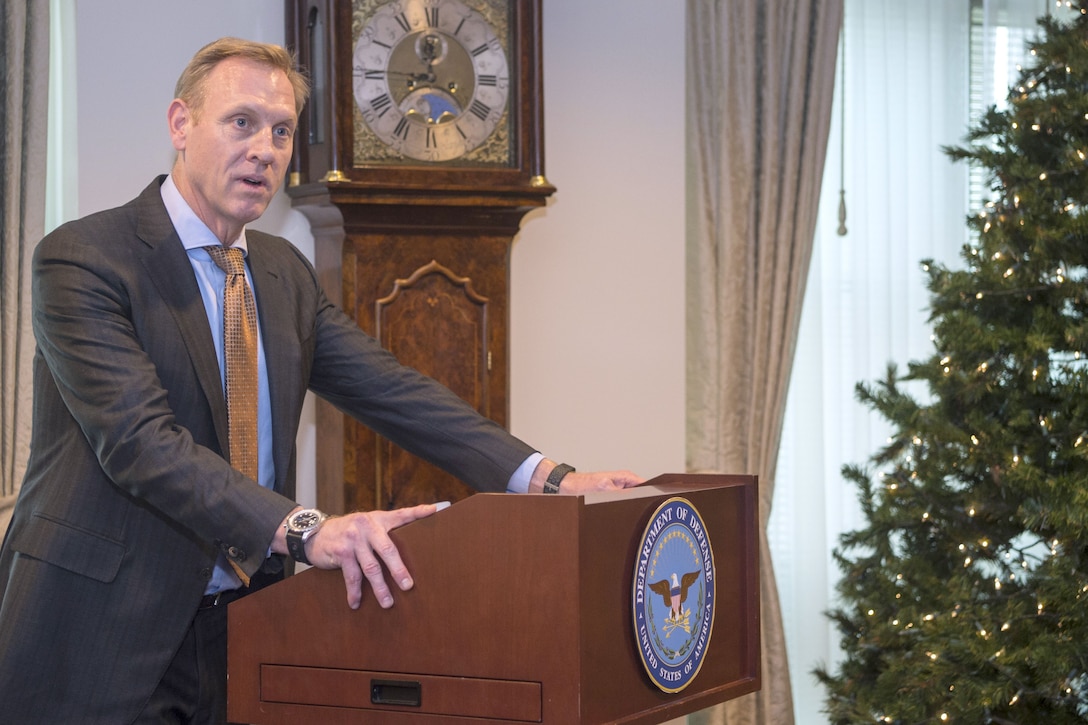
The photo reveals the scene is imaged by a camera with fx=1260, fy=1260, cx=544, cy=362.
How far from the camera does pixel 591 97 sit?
413cm

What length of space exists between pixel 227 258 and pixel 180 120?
0.75 feet

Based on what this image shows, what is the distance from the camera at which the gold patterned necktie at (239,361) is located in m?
1.85

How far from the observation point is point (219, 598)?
6.23 ft

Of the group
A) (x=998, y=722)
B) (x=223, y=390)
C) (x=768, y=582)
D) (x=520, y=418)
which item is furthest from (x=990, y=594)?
(x=223, y=390)

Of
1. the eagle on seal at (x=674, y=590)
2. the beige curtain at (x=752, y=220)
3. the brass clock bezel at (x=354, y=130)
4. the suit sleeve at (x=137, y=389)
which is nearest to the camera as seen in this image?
the eagle on seal at (x=674, y=590)

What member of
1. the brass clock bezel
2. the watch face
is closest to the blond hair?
the watch face

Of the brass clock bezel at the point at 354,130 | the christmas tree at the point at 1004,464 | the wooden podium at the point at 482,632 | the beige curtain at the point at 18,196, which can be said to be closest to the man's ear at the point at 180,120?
the wooden podium at the point at 482,632

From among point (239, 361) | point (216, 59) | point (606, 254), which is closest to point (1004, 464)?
point (606, 254)

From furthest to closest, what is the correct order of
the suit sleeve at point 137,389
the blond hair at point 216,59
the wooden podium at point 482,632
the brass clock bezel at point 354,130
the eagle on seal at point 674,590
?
the brass clock bezel at point 354,130 → the blond hair at point 216,59 → the suit sleeve at point 137,389 → the eagle on seal at point 674,590 → the wooden podium at point 482,632

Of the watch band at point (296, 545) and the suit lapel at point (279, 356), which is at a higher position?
the suit lapel at point (279, 356)

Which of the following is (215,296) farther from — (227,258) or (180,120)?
(180,120)

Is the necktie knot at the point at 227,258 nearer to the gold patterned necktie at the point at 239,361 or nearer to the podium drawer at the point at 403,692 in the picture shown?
the gold patterned necktie at the point at 239,361

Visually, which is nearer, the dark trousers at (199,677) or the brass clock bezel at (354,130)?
the dark trousers at (199,677)

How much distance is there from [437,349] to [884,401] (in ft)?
4.15
